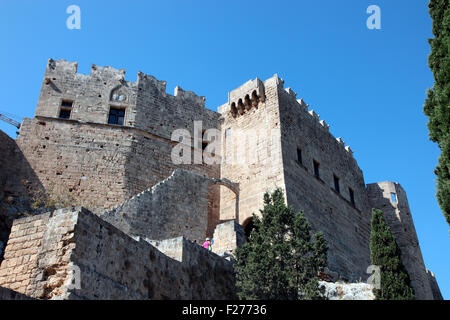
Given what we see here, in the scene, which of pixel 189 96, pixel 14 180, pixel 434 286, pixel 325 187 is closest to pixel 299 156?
pixel 325 187

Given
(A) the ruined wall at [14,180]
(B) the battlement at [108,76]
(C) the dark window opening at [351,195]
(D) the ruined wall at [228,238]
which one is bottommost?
(D) the ruined wall at [228,238]

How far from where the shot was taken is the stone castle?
1603cm

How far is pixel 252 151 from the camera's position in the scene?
1928 centimetres

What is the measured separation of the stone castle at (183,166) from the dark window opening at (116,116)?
56mm

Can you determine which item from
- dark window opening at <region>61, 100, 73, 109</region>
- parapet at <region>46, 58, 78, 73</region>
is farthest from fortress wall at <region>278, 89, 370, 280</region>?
parapet at <region>46, 58, 78, 73</region>

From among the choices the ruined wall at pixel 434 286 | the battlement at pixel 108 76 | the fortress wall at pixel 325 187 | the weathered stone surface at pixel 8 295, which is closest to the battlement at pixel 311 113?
the fortress wall at pixel 325 187

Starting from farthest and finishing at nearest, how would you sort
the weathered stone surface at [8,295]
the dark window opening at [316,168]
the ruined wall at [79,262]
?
the dark window opening at [316,168], the ruined wall at [79,262], the weathered stone surface at [8,295]

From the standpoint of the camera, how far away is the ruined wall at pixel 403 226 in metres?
23.7

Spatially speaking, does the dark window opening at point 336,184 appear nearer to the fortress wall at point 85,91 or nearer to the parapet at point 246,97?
the parapet at point 246,97

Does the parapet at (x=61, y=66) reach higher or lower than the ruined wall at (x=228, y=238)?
higher

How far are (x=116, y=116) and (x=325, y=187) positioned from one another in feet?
31.9

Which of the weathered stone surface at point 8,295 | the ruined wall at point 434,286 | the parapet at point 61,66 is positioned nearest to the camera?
the weathered stone surface at point 8,295

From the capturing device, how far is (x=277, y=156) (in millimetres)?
17984

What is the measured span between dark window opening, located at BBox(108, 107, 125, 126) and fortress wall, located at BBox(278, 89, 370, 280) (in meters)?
6.85
